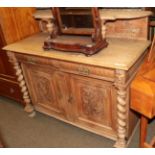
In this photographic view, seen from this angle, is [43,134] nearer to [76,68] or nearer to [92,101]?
[92,101]

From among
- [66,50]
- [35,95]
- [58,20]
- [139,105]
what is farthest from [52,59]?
[139,105]

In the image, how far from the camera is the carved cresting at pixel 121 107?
1.38 m

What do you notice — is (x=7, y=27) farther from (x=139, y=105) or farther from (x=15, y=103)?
(x=139, y=105)

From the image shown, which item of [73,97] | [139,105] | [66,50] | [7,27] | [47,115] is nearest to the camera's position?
[139,105]

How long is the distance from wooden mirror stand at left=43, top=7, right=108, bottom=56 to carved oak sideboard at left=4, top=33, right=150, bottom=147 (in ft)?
0.20

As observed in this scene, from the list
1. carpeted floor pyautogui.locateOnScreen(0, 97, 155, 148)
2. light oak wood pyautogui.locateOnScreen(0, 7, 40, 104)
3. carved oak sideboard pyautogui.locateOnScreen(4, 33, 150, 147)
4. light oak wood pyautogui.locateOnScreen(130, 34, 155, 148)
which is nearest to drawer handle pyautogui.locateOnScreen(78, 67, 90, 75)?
carved oak sideboard pyautogui.locateOnScreen(4, 33, 150, 147)

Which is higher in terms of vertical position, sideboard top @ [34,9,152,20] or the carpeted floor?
sideboard top @ [34,9,152,20]

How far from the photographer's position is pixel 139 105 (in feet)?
4.69

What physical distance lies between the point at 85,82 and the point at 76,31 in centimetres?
43

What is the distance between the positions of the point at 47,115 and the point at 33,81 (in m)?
0.48

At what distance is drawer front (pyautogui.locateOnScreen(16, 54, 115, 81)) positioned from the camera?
1.45m

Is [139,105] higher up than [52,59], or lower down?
lower down

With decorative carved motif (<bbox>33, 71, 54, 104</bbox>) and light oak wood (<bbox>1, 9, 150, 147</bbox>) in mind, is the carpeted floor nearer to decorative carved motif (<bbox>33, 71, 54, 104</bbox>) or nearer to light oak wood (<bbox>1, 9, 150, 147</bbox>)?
light oak wood (<bbox>1, 9, 150, 147</bbox>)

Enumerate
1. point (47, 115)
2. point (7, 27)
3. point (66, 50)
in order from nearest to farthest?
1. point (66, 50)
2. point (7, 27)
3. point (47, 115)
